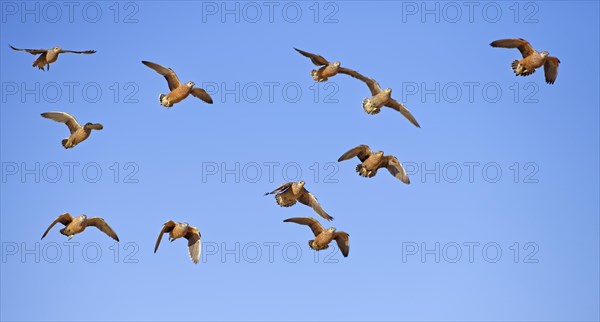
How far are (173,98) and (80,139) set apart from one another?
2.94 m

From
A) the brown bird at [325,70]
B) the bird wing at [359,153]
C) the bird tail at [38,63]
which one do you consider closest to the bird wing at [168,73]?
the bird tail at [38,63]

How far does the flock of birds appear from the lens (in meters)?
39.6

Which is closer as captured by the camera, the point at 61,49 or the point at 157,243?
the point at 157,243

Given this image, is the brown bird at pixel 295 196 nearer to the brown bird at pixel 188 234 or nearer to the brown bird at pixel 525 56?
the brown bird at pixel 188 234

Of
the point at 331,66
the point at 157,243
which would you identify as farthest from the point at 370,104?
the point at 157,243

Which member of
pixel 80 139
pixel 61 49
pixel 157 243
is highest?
pixel 61 49

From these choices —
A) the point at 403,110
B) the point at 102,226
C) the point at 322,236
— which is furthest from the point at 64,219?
the point at 403,110

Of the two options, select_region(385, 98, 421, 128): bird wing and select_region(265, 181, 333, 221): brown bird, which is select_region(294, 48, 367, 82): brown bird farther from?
select_region(265, 181, 333, 221): brown bird

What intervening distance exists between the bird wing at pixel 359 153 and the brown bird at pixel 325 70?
212cm

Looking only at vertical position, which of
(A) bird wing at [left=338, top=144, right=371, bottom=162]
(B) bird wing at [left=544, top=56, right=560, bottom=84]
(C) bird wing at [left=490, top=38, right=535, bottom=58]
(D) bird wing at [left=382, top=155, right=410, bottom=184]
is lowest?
(D) bird wing at [left=382, top=155, right=410, bottom=184]

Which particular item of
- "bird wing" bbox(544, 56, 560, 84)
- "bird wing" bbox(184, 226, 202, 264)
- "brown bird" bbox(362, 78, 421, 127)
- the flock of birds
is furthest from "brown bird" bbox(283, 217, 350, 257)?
"bird wing" bbox(544, 56, 560, 84)

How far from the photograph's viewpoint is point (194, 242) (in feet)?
131

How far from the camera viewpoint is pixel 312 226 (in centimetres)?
4069

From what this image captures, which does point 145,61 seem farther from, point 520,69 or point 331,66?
point 520,69
